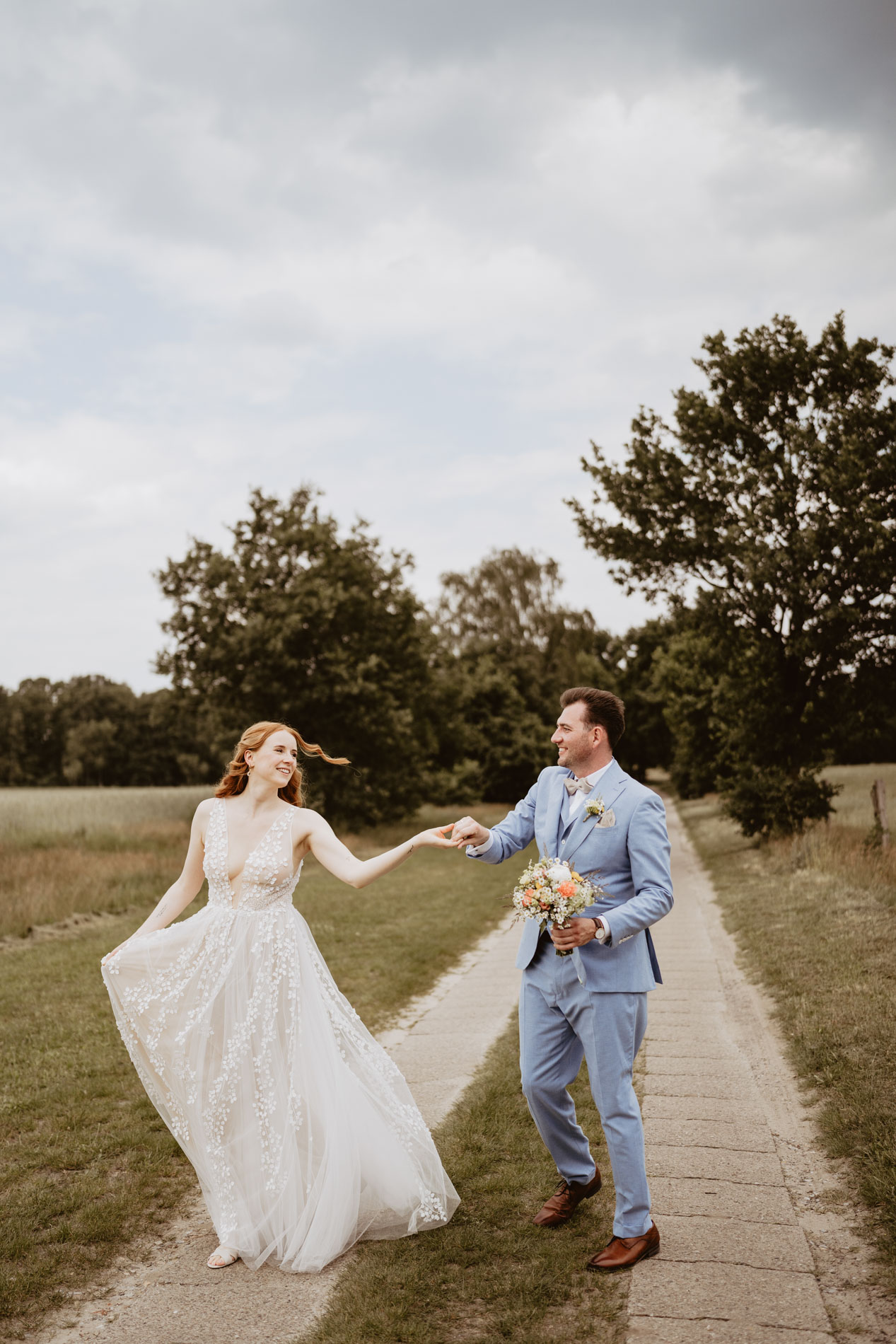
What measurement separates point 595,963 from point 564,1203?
1.27m

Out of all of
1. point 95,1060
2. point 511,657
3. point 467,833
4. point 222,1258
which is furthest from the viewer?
point 511,657

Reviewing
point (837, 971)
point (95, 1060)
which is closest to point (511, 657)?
point (837, 971)

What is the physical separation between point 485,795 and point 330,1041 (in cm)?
4064

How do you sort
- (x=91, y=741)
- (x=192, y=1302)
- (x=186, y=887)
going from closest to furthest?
(x=192, y=1302) → (x=186, y=887) → (x=91, y=741)

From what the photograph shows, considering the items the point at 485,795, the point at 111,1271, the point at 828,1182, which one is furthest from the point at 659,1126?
the point at 485,795

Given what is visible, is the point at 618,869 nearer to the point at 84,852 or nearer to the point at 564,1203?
the point at 564,1203

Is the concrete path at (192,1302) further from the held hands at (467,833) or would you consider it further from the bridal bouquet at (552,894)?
the held hands at (467,833)

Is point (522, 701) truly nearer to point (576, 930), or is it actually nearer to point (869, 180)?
point (869, 180)

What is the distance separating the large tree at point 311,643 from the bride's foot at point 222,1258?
22951 mm

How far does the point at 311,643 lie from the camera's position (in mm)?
28625

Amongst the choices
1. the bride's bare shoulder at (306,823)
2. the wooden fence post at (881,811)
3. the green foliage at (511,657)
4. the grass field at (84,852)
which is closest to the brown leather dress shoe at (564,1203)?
the bride's bare shoulder at (306,823)

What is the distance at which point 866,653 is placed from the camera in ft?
65.2

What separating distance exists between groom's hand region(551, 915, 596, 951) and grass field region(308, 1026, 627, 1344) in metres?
1.34

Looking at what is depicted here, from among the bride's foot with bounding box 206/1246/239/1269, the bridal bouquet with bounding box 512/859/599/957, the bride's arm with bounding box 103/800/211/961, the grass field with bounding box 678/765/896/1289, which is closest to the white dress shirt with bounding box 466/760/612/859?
the bridal bouquet with bounding box 512/859/599/957
